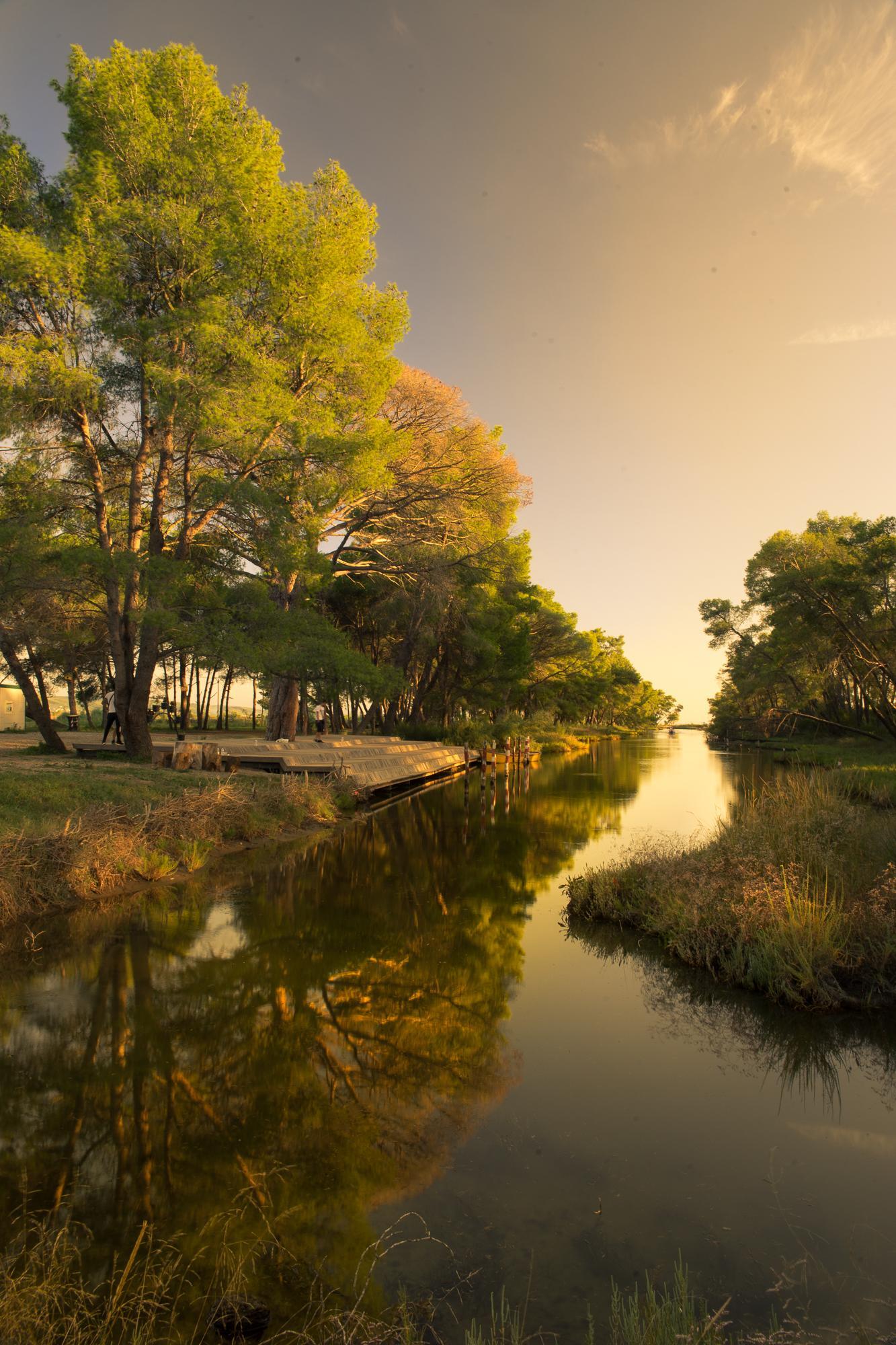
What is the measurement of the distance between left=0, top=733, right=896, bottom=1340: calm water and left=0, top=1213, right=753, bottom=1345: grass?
171mm

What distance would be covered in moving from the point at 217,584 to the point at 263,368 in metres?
5.97

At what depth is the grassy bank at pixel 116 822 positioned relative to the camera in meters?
10.0

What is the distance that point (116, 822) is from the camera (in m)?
11.9

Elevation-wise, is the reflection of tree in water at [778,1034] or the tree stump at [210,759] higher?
the tree stump at [210,759]

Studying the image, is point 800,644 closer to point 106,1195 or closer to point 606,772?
point 606,772

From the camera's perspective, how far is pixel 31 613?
24266 millimetres

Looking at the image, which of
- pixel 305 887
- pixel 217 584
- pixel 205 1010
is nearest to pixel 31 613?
pixel 217 584

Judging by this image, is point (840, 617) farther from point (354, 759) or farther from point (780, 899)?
point (780, 899)

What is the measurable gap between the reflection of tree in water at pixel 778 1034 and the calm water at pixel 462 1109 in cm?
4

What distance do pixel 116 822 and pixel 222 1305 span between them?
942 centimetres

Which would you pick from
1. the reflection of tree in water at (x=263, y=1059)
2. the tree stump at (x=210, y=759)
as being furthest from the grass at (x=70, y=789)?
the reflection of tree in water at (x=263, y=1059)

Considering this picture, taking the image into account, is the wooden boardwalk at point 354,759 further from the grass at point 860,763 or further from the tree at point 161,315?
the grass at point 860,763

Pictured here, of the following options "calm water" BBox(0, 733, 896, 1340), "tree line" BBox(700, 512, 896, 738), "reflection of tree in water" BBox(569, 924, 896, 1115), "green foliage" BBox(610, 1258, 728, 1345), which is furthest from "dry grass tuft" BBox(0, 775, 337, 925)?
"tree line" BBox(700, 512, 896, 738)

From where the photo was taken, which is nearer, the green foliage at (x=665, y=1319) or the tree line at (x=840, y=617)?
the green foliage at (x=665, y=1319)
